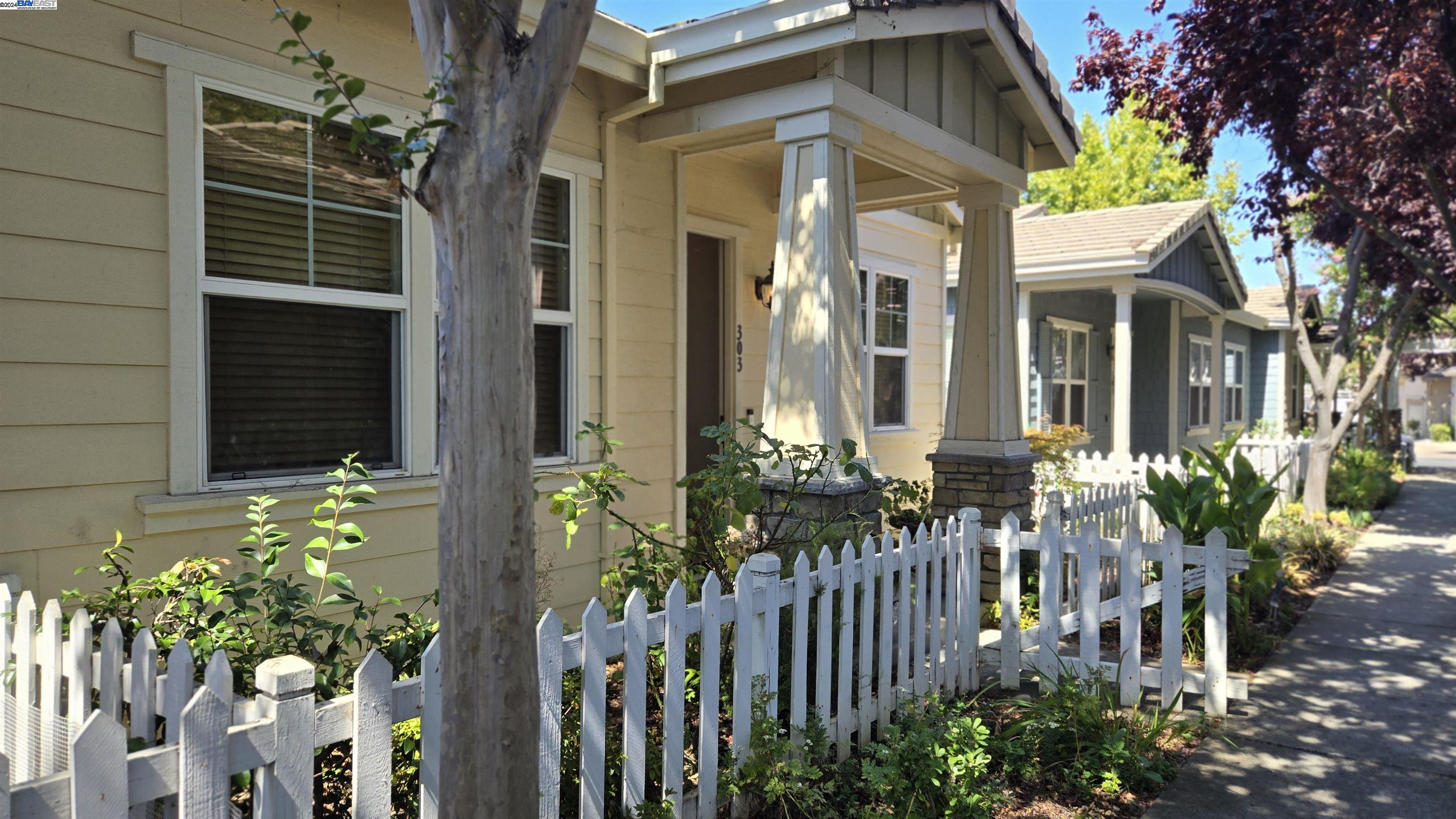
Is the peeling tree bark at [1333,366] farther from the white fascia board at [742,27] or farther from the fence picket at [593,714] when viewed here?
the fence picket at [593,714]

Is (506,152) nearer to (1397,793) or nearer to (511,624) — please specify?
(511,624)

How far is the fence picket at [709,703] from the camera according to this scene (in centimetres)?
305

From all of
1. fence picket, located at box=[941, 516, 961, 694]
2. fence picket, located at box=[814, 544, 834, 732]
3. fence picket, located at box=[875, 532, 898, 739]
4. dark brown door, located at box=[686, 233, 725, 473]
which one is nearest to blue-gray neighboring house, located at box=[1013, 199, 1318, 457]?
dark brown door, located at box=[686, 233, 725, 473]

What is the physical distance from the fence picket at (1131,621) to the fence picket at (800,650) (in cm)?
188

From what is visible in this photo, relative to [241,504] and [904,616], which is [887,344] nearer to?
[904,616]

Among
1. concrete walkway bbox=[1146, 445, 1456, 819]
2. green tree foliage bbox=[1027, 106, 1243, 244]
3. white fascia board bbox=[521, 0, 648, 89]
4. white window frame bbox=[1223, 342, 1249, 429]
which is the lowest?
concrete walkway bbox=[1146, 445, 1456, 819]

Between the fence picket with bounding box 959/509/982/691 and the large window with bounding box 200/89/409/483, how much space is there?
2.98 meters

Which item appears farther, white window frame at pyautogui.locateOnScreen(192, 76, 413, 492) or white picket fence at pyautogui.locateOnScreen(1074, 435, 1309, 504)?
white picket fence at pyautogui.locateOnScreen(1074, 435, 1309, 504)

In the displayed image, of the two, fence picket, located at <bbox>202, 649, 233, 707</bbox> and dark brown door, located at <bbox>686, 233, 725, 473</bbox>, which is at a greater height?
dark brown door, located at <bbox>686, 233, 725, 473</bbox>

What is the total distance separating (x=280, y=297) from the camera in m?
4.25

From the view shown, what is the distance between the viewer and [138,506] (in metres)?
3.80

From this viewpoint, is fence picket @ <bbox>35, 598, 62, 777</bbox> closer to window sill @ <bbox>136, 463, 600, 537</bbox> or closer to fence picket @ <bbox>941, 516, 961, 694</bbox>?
window sill @ <bbox>136, 463, 600, 537</bbox>

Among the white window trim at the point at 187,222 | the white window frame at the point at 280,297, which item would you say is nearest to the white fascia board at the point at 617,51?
the white window frame at the point at 280,297

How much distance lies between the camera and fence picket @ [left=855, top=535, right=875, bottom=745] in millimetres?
3910
